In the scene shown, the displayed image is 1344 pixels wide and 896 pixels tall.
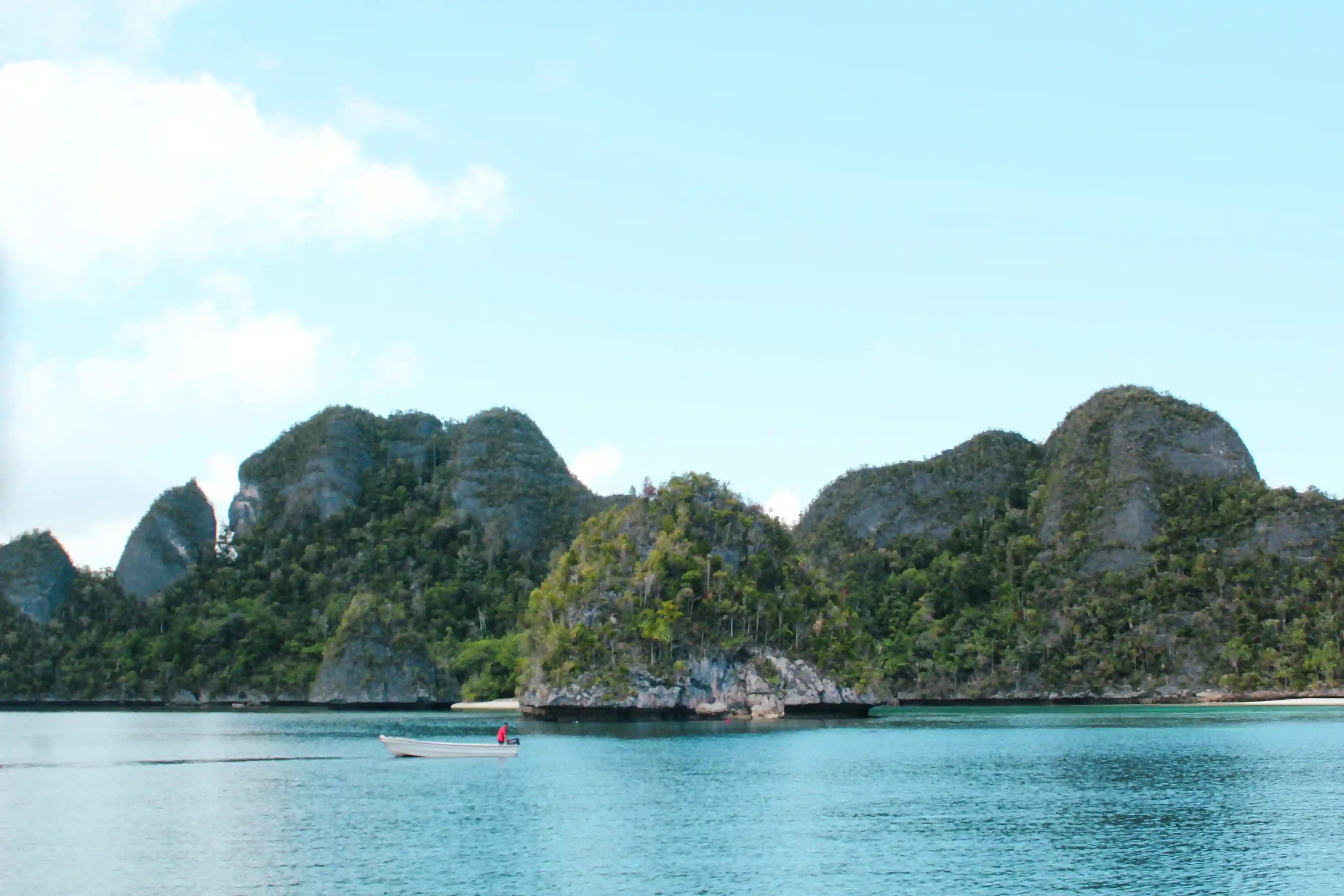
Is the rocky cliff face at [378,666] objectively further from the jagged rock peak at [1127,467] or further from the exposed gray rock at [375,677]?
the jagged rock peak at [1127,467]

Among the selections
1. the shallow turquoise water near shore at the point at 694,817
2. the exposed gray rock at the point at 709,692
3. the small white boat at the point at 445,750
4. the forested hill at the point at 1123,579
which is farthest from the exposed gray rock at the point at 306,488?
the small white boat at the point at 445,750

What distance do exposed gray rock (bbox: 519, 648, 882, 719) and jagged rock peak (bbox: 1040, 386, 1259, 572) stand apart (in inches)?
2863

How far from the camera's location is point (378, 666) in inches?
5812

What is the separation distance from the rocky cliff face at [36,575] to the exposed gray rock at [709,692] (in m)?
99.4

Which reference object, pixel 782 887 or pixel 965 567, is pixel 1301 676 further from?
pixel 782 887

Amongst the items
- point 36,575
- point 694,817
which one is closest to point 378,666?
point 36,575

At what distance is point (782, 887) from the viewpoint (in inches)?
1316

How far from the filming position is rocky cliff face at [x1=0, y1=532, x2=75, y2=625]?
17825 cm

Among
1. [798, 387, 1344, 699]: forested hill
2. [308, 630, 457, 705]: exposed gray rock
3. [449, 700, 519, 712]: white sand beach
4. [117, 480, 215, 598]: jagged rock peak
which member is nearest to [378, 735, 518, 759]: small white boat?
[798, 387, 1344, 699]: forested hill

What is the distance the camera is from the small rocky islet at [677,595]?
4284 inches

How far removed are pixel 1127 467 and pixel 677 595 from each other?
91886mm

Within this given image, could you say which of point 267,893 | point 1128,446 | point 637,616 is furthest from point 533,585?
point 267,893

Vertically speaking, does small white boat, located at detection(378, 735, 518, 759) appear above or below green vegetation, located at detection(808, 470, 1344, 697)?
below

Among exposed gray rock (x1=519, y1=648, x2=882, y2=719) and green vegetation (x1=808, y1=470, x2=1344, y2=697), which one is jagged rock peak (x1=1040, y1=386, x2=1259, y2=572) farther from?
exposed gray rock (x1=519, y1=648, x2=882, y2=719)
